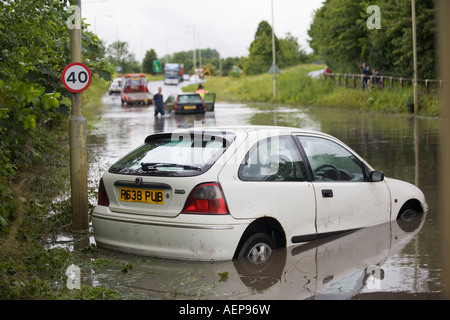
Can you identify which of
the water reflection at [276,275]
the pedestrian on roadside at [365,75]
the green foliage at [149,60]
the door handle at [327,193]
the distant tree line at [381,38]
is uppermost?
the green foliage at [149,60]

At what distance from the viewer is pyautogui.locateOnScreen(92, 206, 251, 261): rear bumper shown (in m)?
5.97

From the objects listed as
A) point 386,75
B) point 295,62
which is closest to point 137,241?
point 386,75

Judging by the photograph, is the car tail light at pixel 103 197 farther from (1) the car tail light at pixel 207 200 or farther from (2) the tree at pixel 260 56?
(2) the tree at pixel 260 56

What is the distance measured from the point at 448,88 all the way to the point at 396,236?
475 cm

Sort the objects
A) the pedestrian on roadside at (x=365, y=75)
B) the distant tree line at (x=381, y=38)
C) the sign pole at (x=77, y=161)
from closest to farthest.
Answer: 1. the sign pole at (x=77, y=161)
2. the distant tree line at (x=381, y=38)
3. the pedestrian on roadside at (x=365, y=75)

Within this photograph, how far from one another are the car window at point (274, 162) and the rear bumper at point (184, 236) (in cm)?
56

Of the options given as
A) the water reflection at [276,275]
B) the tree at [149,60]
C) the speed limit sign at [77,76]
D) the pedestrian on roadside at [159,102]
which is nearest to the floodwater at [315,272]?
the water reflection at [276,275]

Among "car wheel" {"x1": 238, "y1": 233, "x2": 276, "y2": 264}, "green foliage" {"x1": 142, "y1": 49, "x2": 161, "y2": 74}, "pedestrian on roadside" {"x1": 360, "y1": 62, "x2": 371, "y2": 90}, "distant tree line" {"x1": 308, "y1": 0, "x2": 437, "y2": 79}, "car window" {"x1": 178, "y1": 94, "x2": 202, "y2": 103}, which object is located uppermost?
"green foliage" {"x1": 142, "y1": 49, "x2": 161, "y2": 74}

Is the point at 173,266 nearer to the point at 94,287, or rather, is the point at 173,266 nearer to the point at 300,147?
the point at 94,287

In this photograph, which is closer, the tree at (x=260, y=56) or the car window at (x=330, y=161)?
the car window at (x=330, y=161)

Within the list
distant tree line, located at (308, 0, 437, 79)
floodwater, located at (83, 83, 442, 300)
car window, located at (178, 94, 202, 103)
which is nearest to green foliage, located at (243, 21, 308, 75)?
distant tree line, located at (308, 0, 437, 79)

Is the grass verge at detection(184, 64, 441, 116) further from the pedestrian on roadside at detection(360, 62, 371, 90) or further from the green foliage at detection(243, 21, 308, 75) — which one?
the green foliage at detection(243, 21, 308, 75)

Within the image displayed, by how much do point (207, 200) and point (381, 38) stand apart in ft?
120

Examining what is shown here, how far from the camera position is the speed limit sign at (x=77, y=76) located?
7949 mm
